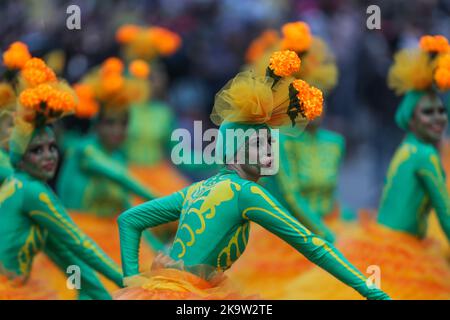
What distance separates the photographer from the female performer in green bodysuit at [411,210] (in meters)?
6.76

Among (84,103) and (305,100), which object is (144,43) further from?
(305,100)

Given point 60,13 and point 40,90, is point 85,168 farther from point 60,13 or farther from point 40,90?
point 60,13

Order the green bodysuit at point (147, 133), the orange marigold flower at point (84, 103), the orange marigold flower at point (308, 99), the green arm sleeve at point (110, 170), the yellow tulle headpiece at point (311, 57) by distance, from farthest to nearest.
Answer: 1. the green bodysuit at point (147, 133)
2. the orange marigold flower at point (84, 103)
3. the green arm sleeve at point (110, 170)
4. the yellow tulle headpiece at point (311, 57)
5. the orange marigold flower at point (308, 99)

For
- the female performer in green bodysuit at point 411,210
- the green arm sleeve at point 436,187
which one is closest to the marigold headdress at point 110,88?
the female performer in green bodysuit at point 411,210

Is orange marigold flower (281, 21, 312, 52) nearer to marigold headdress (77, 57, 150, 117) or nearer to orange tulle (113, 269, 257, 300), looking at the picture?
marigold headdress (77, 57, 150, 117)

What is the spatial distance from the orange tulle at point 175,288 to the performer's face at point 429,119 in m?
2.28

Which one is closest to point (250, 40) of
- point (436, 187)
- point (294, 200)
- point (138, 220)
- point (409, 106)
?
point (294, 200)

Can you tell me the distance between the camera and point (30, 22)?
40.2 feet

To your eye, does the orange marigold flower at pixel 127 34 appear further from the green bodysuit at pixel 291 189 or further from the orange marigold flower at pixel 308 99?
the orange marigold flower at pixel 308 99

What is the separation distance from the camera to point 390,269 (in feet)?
22.5

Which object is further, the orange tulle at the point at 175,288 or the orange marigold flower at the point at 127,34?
Answer: the orange marigold flower at the point at 127,34

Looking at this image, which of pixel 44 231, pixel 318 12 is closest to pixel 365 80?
pixel 318 12

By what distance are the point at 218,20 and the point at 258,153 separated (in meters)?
8.05
